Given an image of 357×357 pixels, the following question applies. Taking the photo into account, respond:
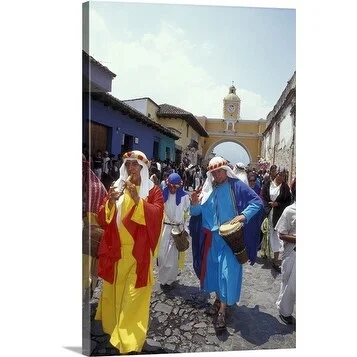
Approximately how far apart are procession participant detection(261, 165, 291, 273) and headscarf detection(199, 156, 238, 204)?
0.46 meters

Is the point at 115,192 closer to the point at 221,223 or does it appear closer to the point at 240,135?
the point at 221,223

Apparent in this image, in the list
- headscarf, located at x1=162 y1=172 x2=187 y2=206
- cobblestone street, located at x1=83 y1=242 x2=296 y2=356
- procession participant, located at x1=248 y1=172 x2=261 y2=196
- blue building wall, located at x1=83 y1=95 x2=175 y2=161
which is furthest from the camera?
procession participant, located at x1=248 y1=172 x2=261 y2=196

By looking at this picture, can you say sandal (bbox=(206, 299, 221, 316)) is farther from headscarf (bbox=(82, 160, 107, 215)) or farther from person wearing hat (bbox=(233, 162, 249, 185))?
headscarf (bbox=(82, 160, 107, 215))

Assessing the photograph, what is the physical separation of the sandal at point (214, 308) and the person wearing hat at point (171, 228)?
0.64m

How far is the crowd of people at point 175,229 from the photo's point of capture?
10.9 ft

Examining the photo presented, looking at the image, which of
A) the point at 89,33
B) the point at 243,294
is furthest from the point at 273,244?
the point at 89,33

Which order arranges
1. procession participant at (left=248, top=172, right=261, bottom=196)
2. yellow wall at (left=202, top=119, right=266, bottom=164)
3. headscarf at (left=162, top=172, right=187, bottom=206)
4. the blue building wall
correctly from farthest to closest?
procession participant at (left=248, top=172, right=261, bottom=196) < headscarf at (left=162, top=172, right=187, bottom=206) < yellow wall at (left=202, top=119, right=266, bottom=164) < the blue building wall

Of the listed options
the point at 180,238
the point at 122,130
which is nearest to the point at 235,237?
the point at 180,238

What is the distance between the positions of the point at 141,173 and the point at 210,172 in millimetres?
796

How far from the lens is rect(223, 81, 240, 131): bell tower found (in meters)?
3.65

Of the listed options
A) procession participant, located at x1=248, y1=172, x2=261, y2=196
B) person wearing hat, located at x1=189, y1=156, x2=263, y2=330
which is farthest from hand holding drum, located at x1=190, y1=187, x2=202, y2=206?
procession participant, located at x1=248, y1=172, x2=261, y2=196

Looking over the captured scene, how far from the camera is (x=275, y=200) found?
4254 mm

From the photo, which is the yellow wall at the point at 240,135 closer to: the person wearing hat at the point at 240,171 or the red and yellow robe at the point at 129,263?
the person wearing hat at the point at 240,171

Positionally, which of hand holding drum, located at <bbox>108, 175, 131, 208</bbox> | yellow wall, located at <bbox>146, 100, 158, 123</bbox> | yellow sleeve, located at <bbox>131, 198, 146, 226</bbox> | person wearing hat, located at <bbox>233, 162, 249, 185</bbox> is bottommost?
yellow sleeve, located at <bbox>131, 198, 146, 226</bbox>
